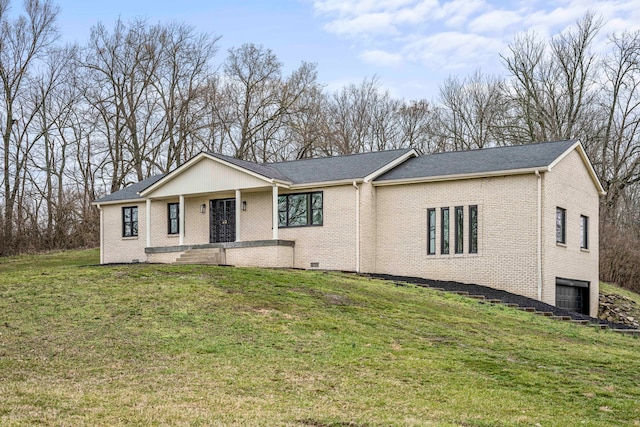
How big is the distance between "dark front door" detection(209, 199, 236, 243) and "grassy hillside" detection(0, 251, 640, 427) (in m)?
9.24

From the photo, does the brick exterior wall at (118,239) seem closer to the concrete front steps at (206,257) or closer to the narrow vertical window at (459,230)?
the concrete front steps at (206,257)

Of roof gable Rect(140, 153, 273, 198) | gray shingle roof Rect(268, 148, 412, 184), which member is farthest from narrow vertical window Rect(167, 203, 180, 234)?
gray shingle roof Rect(268, 148, 412, 184)

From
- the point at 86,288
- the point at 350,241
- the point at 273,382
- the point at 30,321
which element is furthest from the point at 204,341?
the point at 350,241

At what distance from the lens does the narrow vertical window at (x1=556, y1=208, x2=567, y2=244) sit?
25.7m

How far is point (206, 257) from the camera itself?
27.8 m

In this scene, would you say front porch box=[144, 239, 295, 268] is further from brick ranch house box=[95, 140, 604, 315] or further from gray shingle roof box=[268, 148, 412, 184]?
gray shingle roof box=[268, 148, 412, 184]

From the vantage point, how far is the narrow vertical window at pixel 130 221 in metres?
33.0

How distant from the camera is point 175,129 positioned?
4756cm

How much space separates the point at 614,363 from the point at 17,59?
3868 centimetres

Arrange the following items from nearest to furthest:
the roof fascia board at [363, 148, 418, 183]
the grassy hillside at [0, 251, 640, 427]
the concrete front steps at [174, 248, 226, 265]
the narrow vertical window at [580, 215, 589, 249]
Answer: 1. the grassy hillside at [0, 251, 640, 427]
2. the roof fascia board at [363, 148, 418, 183]
3. the concrete front steps at [174, 248, 226, 265]
4. the narrow vertical window at [580, 215, 589, 249]

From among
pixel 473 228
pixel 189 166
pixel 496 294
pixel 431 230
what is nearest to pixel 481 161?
pixel 473 228

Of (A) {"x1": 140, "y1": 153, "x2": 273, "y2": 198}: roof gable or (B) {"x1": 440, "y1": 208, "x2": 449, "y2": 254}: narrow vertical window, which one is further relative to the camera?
(A) {"x1": 140, "y1": 153, "x2": 273, "y2": 198}: roof gable

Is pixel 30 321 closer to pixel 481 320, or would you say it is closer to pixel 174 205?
pixel 481 320

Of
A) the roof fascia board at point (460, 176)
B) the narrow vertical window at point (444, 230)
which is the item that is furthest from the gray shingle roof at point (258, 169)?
the narrow vertical window at point (444, 230)
